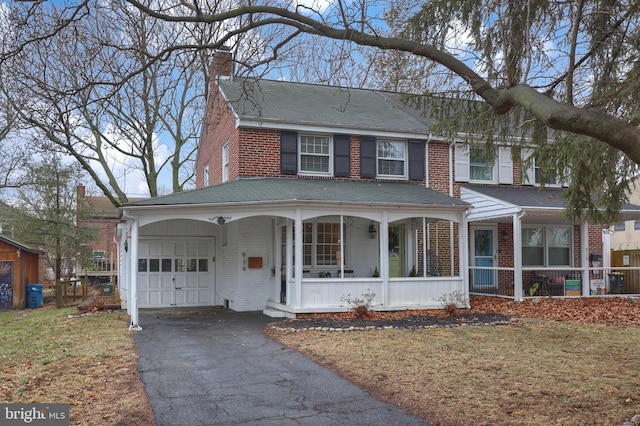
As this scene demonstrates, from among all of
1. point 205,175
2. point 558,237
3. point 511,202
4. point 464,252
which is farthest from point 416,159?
point 205,175

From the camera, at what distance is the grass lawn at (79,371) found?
20.4 ft

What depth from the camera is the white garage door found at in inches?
670

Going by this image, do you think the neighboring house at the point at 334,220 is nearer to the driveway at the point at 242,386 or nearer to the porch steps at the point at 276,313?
the porch steps at the point at 276,313

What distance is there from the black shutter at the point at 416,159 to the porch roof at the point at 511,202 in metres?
1.76

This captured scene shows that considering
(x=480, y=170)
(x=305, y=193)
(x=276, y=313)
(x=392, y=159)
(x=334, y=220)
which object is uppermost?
(x=392, y=159)

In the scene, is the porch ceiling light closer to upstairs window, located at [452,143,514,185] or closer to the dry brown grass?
upstairs window, located at [452,143,514,185]

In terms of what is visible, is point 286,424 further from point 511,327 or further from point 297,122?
point 297,122

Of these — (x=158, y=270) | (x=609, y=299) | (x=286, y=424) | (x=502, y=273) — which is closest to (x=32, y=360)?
(x=286, y=424)

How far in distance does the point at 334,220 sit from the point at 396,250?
2414 millimetres

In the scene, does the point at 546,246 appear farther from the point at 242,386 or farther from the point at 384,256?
the point at 242,386

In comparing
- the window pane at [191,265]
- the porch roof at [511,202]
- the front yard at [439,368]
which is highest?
the porch roof at [511,202]

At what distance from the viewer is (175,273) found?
56.7ft

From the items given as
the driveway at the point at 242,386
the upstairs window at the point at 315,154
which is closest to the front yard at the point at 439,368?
the driveway at the point at 242,386

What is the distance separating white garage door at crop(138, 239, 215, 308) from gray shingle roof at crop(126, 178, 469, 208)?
10.3 feet
